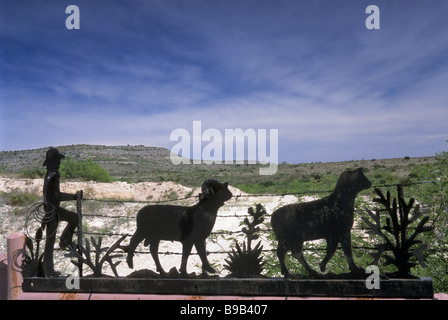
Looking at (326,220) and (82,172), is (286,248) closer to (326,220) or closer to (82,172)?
(326,220)

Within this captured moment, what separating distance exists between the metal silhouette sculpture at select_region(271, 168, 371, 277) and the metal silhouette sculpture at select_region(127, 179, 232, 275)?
2.44ft

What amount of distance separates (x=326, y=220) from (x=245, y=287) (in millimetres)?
1175

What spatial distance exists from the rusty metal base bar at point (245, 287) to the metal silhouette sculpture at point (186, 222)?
0.17 m

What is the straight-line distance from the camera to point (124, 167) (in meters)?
52.3

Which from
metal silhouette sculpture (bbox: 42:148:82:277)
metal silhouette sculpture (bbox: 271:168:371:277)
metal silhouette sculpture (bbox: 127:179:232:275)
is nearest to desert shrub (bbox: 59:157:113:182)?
metal silhouette sculpture (bbox: 42:148:82:277)

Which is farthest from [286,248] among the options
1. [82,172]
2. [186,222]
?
[82,172]

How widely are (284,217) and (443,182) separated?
328 centimetres

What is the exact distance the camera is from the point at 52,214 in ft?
13.1

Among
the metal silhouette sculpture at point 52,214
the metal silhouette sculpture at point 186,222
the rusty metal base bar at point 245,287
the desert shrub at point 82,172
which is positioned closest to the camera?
the rusty metal base bar at point 245,287

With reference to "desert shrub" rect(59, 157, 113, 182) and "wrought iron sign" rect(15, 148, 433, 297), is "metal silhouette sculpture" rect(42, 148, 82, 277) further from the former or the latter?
"desert shrub" rect(59, 157, 113, 182)

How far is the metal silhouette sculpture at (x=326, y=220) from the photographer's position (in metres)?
3.49

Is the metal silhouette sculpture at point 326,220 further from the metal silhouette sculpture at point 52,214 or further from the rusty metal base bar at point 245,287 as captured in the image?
the metal silhouette sculpture at point 52,214

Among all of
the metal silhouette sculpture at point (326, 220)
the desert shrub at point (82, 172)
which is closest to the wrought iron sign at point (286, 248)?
the metal silhouette sculpture at point (326, 220)

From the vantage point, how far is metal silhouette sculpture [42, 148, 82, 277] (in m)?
4.00
